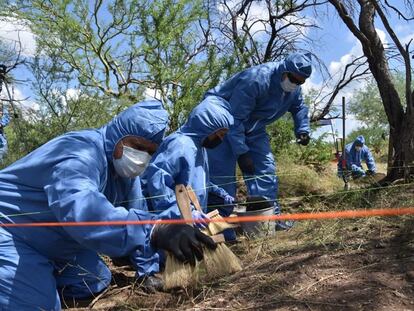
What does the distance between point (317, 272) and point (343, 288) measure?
29 centimetres

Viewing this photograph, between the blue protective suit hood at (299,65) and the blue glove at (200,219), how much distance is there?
8.90 feet

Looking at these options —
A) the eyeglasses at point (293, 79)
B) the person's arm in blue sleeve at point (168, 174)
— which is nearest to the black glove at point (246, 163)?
the eyeglasses at point (293, 79)

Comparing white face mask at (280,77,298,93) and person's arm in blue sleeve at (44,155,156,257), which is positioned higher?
white face mask at (280,77,298,93)

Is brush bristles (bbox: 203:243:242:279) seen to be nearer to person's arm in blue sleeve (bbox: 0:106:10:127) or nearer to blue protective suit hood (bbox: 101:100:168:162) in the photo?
blue protective suit hood (bbox: 101:100:168:162)

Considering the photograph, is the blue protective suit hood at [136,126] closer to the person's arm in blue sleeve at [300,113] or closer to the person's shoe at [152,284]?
the person's shoe at [152,284]

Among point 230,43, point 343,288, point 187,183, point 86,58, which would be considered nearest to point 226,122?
point 187,183

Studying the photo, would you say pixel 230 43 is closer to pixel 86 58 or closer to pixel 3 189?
pixel 86 58

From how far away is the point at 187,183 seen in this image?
3830 mm

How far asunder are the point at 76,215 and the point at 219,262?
0.84m

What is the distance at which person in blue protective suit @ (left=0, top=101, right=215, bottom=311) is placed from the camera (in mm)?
2293

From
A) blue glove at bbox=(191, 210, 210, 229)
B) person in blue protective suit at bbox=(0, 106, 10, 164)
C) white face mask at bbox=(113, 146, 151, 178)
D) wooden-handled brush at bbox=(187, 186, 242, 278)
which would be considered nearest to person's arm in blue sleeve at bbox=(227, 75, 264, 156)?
blue glove at bbox=(191, 210, 210, 229)

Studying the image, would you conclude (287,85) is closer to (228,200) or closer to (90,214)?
(228,200)

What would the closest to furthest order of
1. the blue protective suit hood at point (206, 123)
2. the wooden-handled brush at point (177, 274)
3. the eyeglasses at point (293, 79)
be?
the wooden-handled brush at point (177, 274)
the blue protective suit hood at point (206, 123)
the eyeglasses at point (293, 79)

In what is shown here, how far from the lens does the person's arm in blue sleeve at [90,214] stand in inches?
88.8
